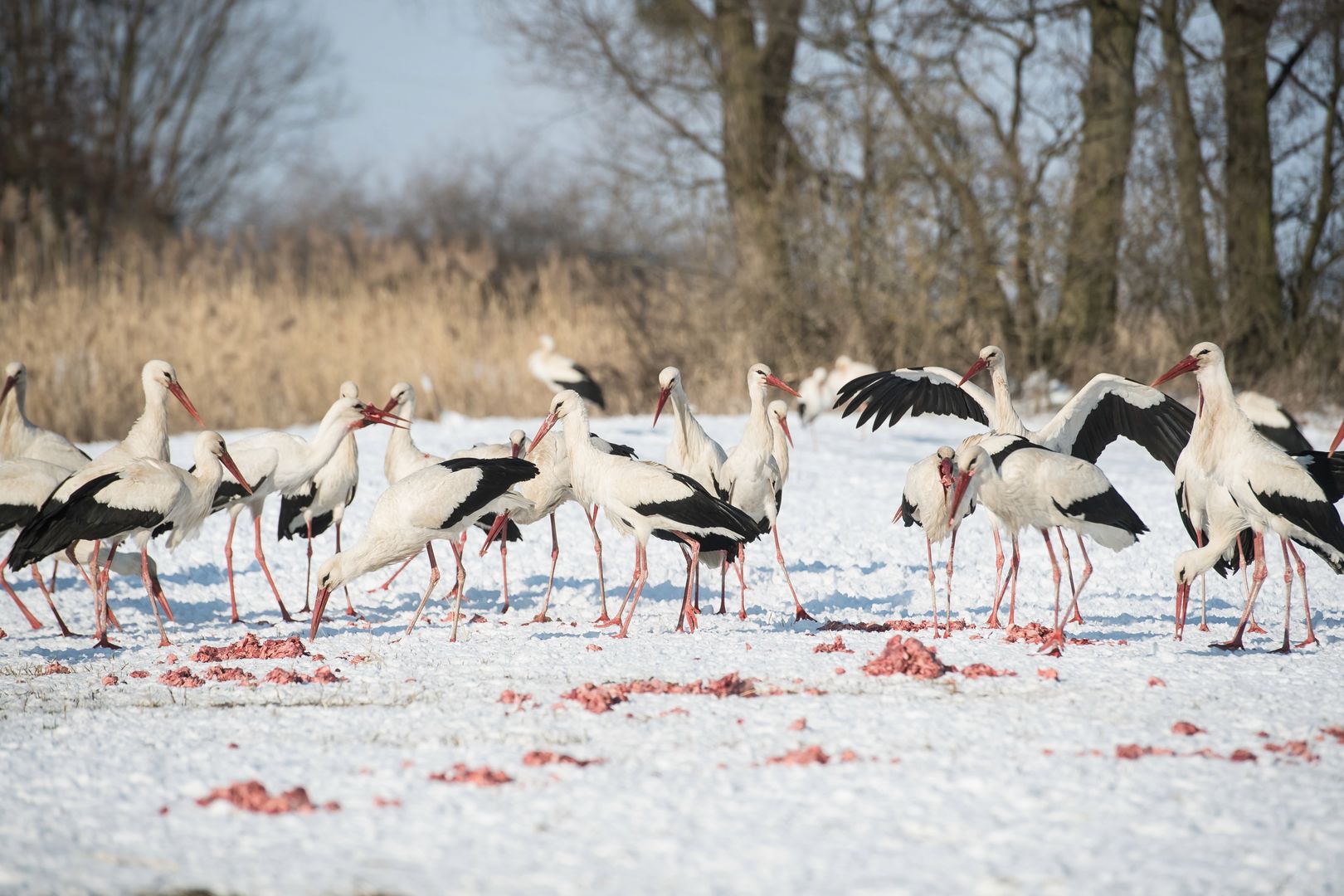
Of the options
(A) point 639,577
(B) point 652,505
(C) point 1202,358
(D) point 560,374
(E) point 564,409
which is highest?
(D) point 560,374

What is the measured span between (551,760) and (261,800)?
2.67ft

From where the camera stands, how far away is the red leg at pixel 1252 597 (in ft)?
18.6

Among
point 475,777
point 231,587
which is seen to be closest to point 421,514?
point 231,587

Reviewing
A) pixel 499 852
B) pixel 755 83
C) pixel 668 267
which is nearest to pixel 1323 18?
pixel 755 83

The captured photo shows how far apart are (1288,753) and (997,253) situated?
40.6 feet

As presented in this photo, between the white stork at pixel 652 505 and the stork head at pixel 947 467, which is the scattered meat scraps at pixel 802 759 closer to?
the white stork at pixel 652 505

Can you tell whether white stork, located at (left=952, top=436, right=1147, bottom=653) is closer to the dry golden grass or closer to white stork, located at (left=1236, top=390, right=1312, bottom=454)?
white stork, located at (left=1236, top=390, right=1312, bottom=454)

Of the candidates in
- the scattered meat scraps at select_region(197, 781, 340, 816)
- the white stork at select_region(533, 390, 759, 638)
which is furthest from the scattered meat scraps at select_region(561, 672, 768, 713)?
the white stork at select_region(533, 390, 759, 638)

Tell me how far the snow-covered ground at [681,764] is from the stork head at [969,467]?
2.15 ft

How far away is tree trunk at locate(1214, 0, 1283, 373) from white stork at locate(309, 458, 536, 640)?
1267cm

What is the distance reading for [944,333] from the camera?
16.0 meters

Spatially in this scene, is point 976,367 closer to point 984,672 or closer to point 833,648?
point 833,648

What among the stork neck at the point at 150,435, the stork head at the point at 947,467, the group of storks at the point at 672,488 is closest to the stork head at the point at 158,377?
the group of storks at the point at 672,488

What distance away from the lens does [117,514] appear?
242 inches
